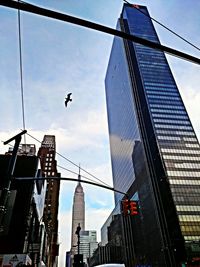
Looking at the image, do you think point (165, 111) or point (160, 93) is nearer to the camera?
point (165, 111)

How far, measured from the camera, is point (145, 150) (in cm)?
10575

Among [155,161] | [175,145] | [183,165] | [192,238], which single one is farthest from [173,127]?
[192,238]

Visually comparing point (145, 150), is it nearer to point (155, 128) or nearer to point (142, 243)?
point (155, 128)

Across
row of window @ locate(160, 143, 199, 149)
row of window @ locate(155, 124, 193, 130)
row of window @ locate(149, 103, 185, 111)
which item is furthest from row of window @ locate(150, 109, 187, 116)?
row of window @ locate(160, 143, 199, 149)

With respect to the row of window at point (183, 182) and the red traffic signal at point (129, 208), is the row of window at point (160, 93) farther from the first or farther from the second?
the red traffic signal at point (129, 208)

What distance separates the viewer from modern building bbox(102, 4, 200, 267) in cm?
8412

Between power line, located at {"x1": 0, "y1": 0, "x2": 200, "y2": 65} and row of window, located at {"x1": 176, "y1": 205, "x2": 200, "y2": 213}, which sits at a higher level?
row of window, located at {"x1": 176, "y1": 205, "x2": 200, "y2": 213}

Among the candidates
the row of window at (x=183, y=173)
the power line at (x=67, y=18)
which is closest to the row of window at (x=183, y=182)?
the row of window at (x=183, y=173)

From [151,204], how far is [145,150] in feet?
79.3

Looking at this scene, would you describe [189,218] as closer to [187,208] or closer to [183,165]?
[187,208]

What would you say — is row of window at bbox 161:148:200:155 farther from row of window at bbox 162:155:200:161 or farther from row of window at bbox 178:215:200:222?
row of window at bbox 178:215:200:222

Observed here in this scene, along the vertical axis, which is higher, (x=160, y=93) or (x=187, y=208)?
(x=160, y=93)

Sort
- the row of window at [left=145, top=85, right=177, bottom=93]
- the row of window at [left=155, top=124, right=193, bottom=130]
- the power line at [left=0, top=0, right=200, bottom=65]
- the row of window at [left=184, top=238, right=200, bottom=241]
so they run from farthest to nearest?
the row of window at [left=145, top=85, right=177, bottom=93], the row of window at [left=155, top=124, right=193, bottom=130], the row of window at [left=184, top=238, right=200, bottom=241], the power line at [left=0, top=0, right=200, bottom=65]

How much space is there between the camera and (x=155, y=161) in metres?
102
